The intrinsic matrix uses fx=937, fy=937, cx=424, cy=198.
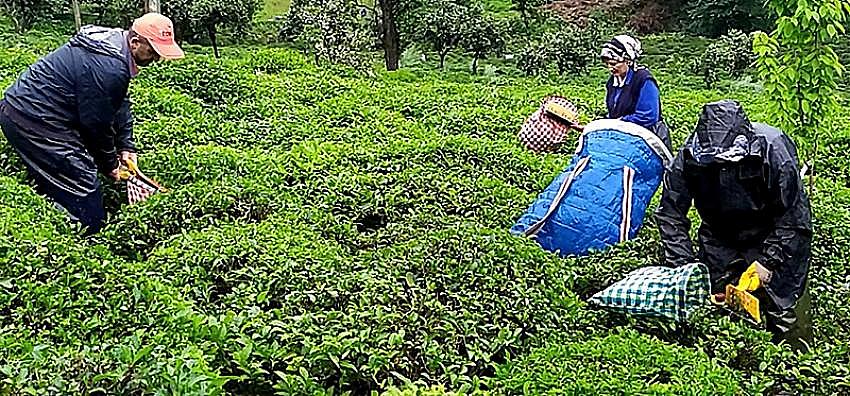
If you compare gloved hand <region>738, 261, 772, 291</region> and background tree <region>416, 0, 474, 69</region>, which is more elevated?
gloved hand <region>738, 261, 772, 291</region>

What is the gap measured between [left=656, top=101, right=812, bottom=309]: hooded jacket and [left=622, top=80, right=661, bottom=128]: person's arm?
1.64 m

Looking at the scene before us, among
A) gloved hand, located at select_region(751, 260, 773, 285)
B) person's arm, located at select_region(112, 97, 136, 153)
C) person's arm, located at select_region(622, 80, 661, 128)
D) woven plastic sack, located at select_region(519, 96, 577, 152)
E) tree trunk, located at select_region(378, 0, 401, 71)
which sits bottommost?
tree trunk, located at select_region(378, 0, 401, 71)

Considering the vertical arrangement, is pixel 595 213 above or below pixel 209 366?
below

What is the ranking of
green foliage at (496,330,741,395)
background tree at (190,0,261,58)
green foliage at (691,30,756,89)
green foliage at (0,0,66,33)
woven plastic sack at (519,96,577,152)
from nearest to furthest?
green foliage at (496,330,741,395) → woven plastic sack at (519,96,577,152) → green foliage at (691,30,756,89) → background tree at (190,0,261,58) → green foliage at (0,0,66,33)

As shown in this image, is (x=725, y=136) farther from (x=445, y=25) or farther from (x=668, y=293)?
(x=445, y=25)

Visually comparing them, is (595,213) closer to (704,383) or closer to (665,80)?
(704,383)

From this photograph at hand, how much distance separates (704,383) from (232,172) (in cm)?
348

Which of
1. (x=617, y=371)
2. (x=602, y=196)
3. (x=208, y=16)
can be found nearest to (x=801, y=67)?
(x=602, y=196)

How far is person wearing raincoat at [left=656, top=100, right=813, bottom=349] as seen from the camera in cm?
394

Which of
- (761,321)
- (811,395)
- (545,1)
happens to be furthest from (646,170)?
(545,1)

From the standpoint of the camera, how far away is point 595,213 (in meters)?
5.07

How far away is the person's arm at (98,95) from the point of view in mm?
5095

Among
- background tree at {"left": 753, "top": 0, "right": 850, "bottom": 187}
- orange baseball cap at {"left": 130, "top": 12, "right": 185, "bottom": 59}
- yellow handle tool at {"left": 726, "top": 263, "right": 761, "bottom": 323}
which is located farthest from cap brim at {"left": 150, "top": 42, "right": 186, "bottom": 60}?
background tree at {"left": 753, "top": 0, "right": 850, "bottom": 187}

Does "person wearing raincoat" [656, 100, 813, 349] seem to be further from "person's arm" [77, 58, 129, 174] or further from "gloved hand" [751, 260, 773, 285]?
"person's arm" [77, 58, 129, 174]
